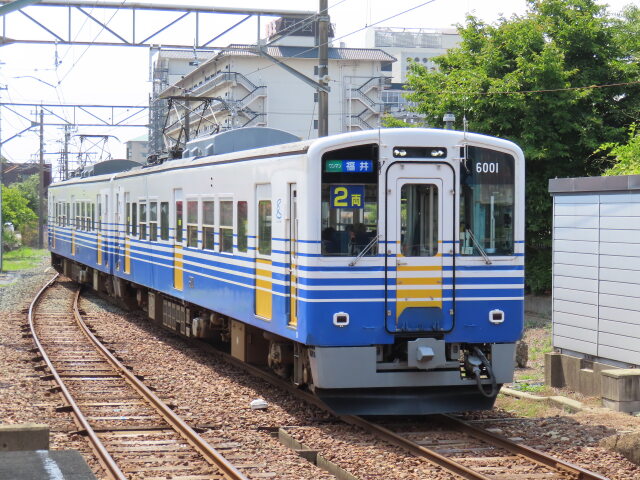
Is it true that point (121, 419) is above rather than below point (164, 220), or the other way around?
below

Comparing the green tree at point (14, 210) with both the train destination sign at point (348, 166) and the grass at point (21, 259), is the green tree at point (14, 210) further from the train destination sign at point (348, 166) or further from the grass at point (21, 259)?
the train destination sign at point (348, 166)

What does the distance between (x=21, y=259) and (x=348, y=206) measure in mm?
40818

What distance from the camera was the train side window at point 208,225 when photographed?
13.2 metres

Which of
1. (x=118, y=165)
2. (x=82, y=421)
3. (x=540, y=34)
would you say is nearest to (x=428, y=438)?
(x=82, y=421)

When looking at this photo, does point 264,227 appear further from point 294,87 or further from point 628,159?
point 294,87

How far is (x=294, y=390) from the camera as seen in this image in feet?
37.5

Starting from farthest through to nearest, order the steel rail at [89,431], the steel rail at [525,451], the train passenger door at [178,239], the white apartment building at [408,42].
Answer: the white apartment building at [408,42] < the train passenger door at [178,239] < the steel rail at [89,431] < the steel rail at [525,451]

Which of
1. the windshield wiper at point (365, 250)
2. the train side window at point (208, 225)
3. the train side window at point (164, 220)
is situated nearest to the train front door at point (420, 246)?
the windshield wiper at point (365, 250)

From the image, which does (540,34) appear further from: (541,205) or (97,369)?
(97,369)

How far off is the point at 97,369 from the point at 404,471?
271 inches

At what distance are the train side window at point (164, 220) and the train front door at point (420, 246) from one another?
6.77 meters

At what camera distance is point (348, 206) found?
9688 mm

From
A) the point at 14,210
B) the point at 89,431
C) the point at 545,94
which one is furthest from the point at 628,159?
the point at 14,210

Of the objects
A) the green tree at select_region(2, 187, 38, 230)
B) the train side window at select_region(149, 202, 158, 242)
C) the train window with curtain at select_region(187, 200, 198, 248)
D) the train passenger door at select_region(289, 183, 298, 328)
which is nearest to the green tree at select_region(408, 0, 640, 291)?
the train side window at select_region(149, 202, 158, 242)
